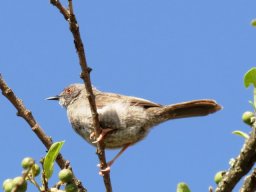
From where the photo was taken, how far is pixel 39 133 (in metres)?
3.21

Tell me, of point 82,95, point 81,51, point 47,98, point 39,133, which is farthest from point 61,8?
point 47,98

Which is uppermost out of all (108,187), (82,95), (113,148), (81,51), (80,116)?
(82,95)

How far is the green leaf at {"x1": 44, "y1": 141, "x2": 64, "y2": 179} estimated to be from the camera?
3.27 m

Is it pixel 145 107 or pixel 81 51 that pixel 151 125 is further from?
pixel 81 51

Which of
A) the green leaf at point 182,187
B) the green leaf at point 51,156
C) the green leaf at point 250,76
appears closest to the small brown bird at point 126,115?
the green leaf at point 51,156

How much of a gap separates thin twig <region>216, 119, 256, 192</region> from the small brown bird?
3422 mm

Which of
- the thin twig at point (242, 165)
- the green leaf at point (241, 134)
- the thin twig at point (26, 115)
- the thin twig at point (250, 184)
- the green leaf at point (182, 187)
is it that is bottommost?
the thin twig at point (250, 184)

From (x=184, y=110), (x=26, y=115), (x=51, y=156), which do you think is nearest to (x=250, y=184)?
(x=51, y=156)

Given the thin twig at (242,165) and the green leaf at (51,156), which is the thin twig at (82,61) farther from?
the thin twig at (242,165)

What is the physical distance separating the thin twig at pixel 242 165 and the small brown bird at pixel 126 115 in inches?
135

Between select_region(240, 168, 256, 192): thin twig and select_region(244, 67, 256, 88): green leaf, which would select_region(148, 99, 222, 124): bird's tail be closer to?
select_region(244, 67, 256, 88): green leaf

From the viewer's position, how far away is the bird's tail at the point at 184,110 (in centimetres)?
598

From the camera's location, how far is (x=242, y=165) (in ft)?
7.47

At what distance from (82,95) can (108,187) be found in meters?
4.52
